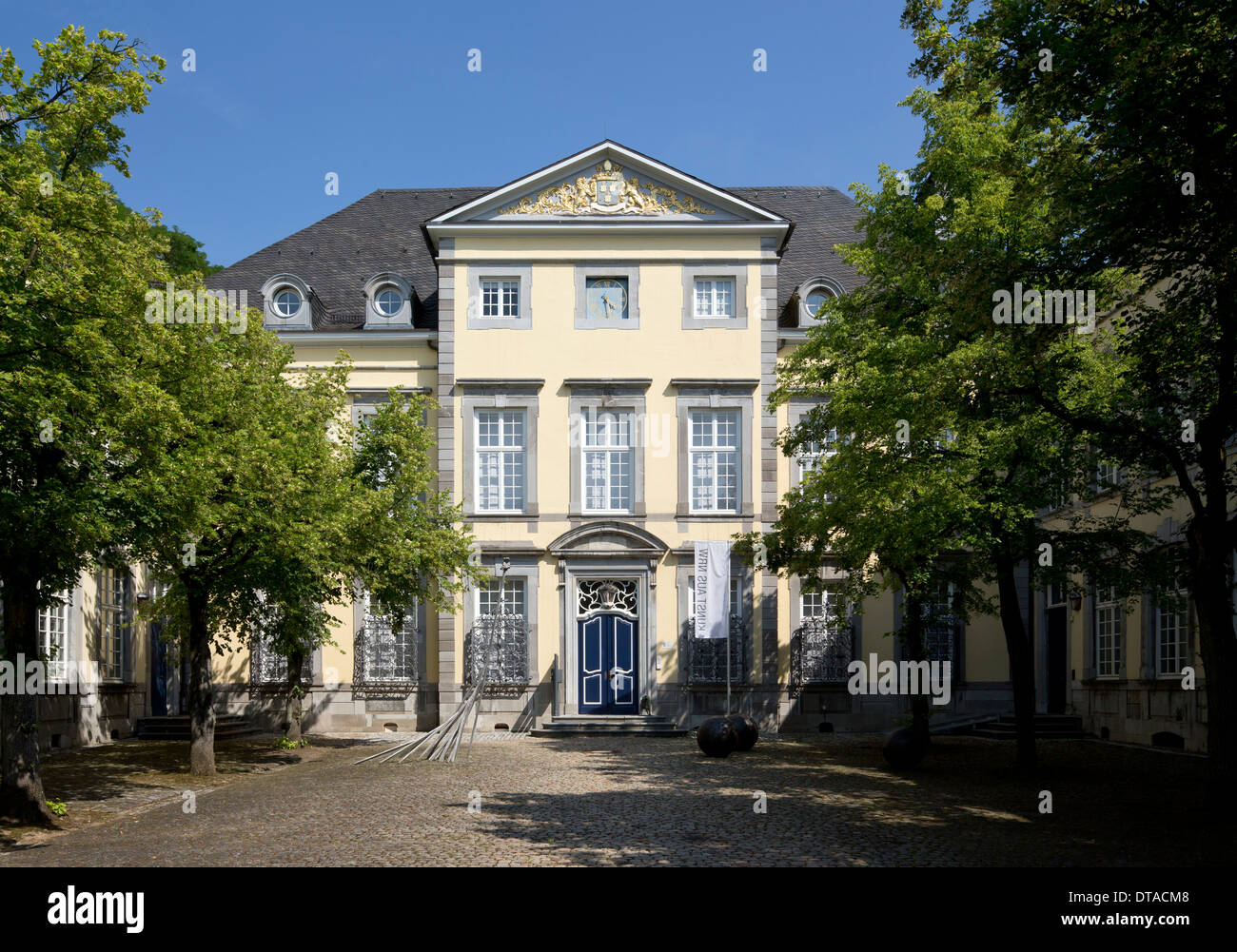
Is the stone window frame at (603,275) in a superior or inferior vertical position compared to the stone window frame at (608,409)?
superior

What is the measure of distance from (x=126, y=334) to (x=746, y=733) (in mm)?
12492

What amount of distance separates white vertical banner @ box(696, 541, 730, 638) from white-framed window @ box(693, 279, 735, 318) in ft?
18.0

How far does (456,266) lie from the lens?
25.3 m

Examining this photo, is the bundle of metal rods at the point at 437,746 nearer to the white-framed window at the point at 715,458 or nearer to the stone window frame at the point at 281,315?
the white-framed window at the point at 715,458

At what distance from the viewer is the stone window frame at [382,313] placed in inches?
1027

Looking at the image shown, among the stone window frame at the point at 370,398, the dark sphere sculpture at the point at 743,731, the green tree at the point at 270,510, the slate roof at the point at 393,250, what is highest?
the slate roof at the point at 393,250

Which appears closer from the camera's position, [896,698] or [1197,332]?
[1197,332]

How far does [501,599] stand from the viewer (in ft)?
81.3

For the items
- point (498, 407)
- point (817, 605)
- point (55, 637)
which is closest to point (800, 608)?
point (817, 605)

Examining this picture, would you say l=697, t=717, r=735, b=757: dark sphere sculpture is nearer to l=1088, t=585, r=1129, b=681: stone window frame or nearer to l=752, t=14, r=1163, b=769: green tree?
l=752, t=14, r=1163, b=769: green tree

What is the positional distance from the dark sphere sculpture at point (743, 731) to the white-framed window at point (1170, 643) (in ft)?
24.3

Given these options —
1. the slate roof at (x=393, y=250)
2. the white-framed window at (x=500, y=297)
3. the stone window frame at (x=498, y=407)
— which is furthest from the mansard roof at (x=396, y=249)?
the stone window frame at (x=498, y=407)

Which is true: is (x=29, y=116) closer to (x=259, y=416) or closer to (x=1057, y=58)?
(x=259, y=416)

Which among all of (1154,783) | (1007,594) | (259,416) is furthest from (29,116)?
(1154,783)
